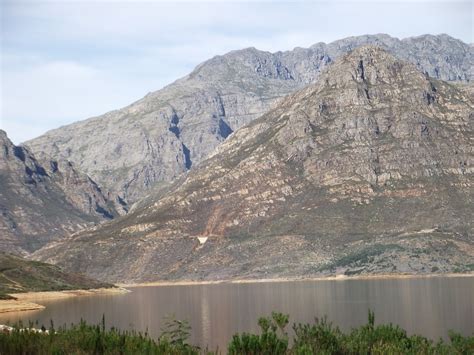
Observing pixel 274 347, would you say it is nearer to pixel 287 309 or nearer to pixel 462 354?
pixel 462 354

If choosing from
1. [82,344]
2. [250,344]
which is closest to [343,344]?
[250,344]

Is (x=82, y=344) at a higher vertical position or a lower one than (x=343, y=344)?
higher

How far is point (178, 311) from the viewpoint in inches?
7667

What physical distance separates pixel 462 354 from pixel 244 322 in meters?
80.2

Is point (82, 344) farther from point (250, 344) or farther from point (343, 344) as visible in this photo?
point (343, 344)

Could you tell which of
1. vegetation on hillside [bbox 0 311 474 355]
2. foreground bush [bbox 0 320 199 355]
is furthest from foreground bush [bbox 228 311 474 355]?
foreground bush [bbox 0 320 199 355]

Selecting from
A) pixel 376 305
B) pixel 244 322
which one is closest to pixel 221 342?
pixel 244 322

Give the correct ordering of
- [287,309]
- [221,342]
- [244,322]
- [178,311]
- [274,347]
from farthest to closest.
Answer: [178,311], [287,309], [244,322], [221,342], [274,347]

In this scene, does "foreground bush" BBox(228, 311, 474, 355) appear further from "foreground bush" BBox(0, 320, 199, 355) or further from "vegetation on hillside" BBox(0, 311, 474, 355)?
"foreground bush" BBox(0, 320, 199, 355)

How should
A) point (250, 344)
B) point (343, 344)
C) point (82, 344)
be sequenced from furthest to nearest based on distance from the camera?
1. point (343, 344)
2. point (82, 344)
3. point (250, 344)

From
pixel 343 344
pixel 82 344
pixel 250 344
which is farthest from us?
pixel 343 344

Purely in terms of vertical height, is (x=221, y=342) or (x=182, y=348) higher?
(x=182, y=348)

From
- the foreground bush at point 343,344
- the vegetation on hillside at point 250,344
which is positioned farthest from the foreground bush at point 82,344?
the foreground bush at point 343,344

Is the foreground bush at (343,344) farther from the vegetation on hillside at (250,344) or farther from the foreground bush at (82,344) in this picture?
the foreground bush at (82,344)
